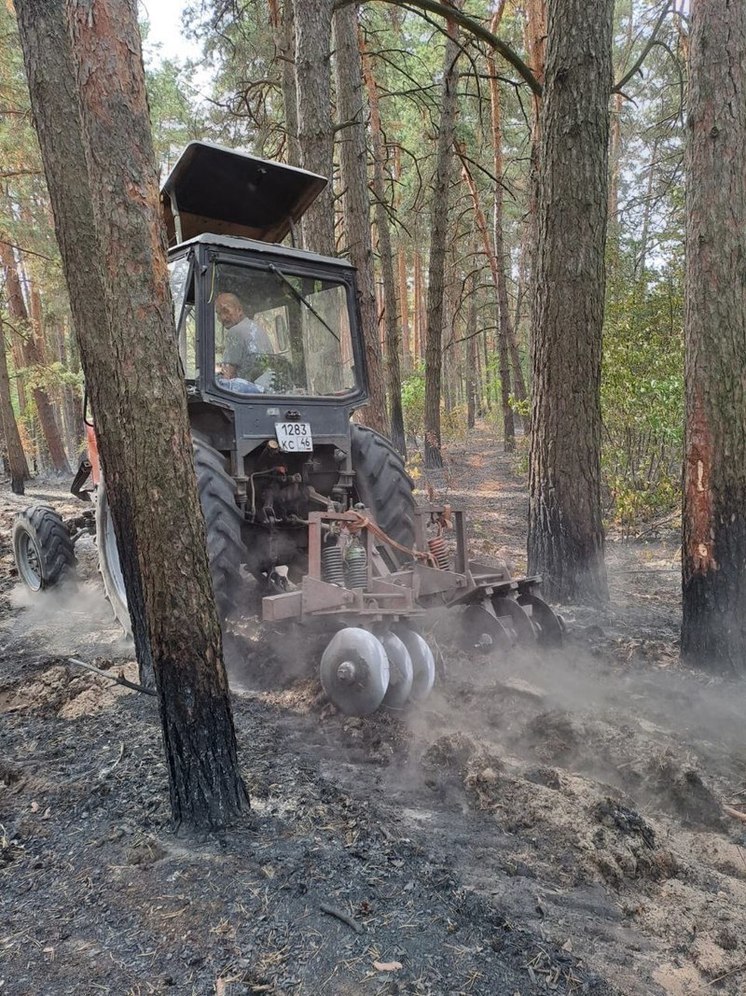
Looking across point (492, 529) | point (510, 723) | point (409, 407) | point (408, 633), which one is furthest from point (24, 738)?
point (409, 407)

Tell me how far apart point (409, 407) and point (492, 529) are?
39.9 ft

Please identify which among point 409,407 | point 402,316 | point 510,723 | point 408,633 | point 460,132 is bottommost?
point 510,723

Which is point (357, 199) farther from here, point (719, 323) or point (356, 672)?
point (356, 672)

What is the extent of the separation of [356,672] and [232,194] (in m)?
4.07

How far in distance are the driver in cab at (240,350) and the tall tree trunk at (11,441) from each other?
10523 millimetres

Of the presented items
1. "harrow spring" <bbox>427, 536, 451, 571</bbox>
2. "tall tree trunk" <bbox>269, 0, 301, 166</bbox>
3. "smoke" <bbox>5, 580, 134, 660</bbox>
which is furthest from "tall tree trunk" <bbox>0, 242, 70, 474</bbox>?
"harrow spring" <bbox>427, 536, 451, 571</bbox>

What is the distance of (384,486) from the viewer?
5.51m

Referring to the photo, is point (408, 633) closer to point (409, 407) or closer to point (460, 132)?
point (460, 132)

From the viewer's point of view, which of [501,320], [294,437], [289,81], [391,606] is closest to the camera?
[391,606]

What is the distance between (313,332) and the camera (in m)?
5.43

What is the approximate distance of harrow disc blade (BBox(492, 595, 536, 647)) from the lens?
4801 millimetres

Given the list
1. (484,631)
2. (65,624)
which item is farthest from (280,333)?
(65,624)

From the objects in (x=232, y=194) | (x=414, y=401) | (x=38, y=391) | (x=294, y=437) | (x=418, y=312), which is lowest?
(x=294, y=437)

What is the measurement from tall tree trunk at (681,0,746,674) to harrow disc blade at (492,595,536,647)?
1.08 metres
